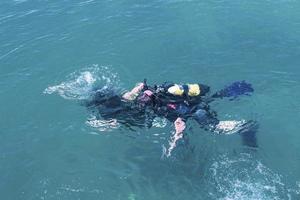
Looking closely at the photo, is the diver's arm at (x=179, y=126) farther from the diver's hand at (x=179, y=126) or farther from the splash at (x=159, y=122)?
the splash at (x=159, y=122)

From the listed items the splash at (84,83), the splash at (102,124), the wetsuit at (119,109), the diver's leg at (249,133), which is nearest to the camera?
the diver's leg at (249,133)

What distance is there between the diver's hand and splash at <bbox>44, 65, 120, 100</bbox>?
Result: 4.33m

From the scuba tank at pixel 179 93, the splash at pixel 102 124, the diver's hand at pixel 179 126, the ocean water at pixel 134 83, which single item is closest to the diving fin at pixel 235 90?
the ocean water at pixel 134 83

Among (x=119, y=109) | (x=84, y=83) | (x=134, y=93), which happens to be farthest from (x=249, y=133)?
(x=84, y=83)

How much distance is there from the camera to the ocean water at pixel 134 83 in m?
17.4

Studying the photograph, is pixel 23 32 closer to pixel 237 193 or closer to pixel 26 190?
pixel 26 190

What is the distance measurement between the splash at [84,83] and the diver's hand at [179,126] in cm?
433

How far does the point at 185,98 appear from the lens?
20.0m

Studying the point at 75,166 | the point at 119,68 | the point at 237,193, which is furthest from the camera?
the point at 119,68

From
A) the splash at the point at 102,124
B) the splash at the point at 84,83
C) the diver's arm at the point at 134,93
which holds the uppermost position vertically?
the diver's arm at the point at 134,93

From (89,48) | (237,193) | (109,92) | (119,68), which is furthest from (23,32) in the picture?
(237,193)

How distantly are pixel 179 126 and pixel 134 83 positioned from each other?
14.1 feet

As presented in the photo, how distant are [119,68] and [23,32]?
7134 millimetres

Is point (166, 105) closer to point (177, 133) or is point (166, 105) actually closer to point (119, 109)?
point (177, 133)
